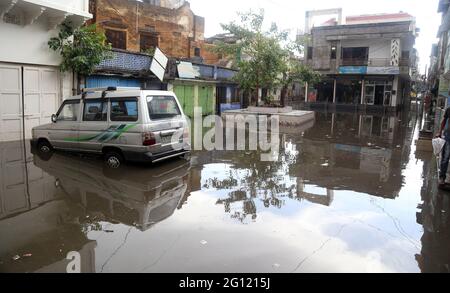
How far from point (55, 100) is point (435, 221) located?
12648mm

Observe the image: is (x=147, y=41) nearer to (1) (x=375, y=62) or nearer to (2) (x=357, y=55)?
(2) (x=357, y=55)

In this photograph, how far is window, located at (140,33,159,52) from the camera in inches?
902

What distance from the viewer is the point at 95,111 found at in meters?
8.99

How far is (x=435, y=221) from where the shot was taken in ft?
19.1

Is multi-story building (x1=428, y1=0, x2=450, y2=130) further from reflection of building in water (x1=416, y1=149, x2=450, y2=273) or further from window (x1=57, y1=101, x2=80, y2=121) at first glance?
window (x1=57, y1=101, x2=80, y2=121)

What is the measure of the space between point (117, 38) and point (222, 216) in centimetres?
1852

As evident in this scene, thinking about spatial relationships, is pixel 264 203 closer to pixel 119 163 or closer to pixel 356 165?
pixel 119 163

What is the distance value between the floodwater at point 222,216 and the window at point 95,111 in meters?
1.14

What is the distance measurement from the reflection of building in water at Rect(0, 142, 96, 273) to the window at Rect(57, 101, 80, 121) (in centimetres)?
188

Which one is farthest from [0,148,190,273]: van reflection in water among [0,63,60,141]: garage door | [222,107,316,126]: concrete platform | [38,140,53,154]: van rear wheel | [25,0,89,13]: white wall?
[222,107,316,126]: concrete platform

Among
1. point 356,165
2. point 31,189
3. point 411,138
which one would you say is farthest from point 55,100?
point 411,138
